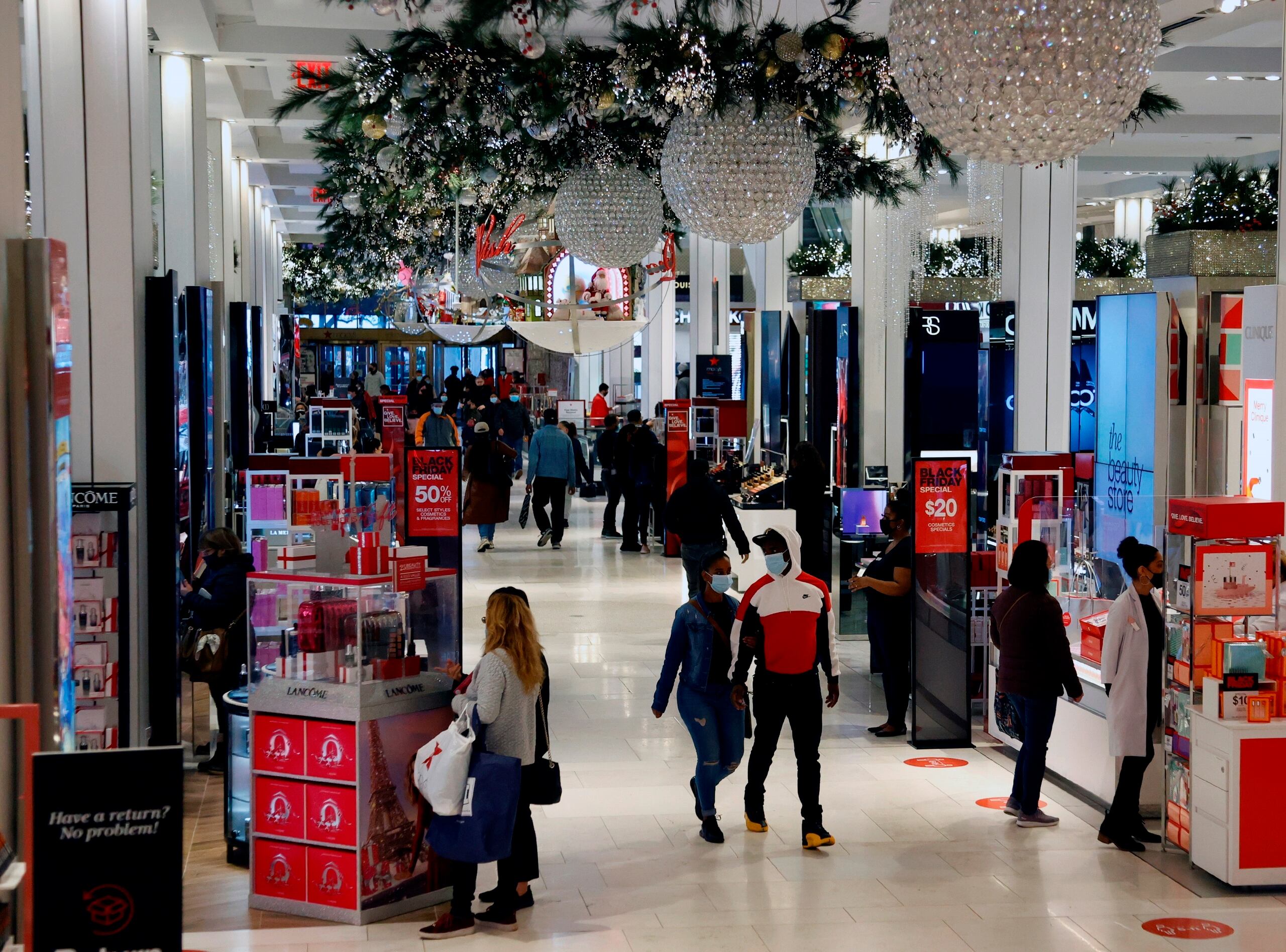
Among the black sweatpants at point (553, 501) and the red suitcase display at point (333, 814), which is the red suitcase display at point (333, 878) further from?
the black sweatpants at point (553, 501)

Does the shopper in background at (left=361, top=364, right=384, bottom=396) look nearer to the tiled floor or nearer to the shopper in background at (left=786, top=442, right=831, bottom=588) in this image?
the shopper in background at (left=786, top=442, right=831, bottom=588)

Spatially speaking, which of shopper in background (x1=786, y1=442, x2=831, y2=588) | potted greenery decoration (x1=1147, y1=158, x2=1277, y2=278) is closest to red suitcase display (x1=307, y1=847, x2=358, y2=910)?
shopper in background (x1=786, y1=442, x2=831, y2=588)

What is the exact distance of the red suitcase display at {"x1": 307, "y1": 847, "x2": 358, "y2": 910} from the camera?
533 centimetres

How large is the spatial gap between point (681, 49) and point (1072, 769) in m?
4.12

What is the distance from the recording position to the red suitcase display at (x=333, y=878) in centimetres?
533

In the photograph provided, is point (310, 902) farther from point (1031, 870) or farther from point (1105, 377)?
point (1105, 377)

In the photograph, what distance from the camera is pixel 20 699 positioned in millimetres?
4180

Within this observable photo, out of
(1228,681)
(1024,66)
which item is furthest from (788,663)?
(1024,66)

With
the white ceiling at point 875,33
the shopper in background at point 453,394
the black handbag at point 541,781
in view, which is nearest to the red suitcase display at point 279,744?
the black handbag at point 541,781

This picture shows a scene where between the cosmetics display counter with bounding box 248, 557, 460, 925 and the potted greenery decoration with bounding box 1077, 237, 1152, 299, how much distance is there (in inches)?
504

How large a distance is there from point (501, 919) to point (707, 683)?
1.47 meters

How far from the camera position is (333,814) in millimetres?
5375

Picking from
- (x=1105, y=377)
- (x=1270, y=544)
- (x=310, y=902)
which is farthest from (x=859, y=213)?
(x=310, y=902)

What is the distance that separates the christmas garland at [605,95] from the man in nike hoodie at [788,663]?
1.85m
